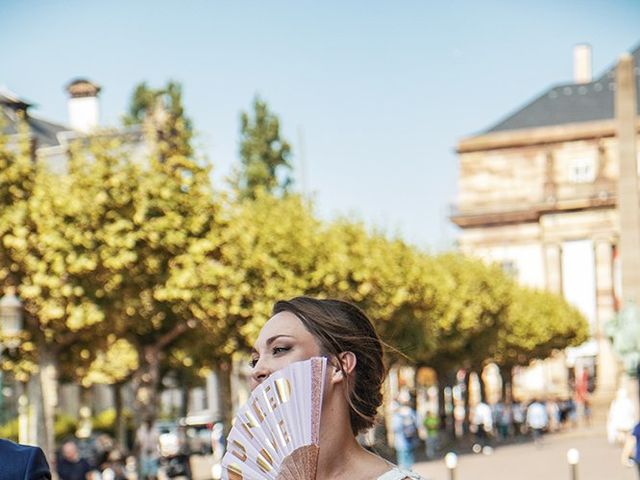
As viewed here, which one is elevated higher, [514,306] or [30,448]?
[30,448]

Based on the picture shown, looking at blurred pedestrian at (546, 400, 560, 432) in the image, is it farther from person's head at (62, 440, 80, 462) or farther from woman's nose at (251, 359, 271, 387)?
woman's nose at (251, 359, 271, 387)

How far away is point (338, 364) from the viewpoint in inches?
143

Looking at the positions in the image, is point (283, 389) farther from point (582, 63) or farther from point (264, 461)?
point (582, 63)

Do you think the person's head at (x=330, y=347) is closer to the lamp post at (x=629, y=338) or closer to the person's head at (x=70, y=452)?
the person's head at (x=70, y=452)

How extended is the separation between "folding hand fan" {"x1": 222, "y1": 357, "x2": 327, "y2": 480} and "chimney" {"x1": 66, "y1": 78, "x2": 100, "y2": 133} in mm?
72745

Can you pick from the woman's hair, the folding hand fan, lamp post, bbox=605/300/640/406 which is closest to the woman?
the woman's hair

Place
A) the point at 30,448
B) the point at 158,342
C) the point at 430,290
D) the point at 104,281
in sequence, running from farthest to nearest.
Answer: the point at 430,290
the point at 158,342
the point at 104,281
the point at 30,448

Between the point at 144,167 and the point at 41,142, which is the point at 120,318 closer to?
the point at 144,167

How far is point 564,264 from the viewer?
102062 mm

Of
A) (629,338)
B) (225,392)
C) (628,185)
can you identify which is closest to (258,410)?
(225,392)

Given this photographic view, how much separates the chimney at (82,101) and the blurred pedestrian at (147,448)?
4485cm

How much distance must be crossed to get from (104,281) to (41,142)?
38179 millimetres

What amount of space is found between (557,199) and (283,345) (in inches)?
3920

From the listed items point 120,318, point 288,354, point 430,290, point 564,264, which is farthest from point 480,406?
point 288,354
